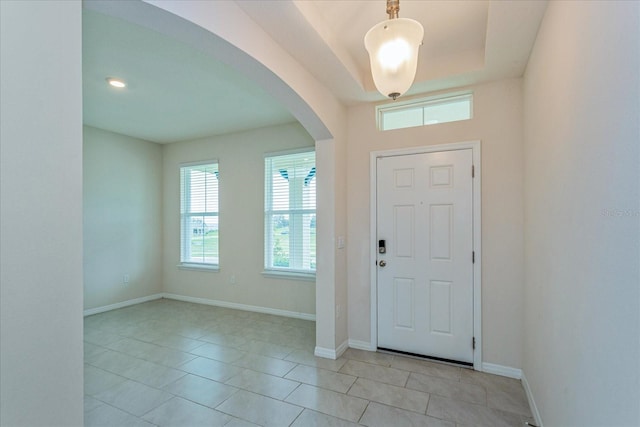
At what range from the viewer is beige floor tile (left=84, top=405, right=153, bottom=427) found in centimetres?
203

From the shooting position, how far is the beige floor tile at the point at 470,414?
2.03 metres

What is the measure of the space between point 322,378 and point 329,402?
1.15ft

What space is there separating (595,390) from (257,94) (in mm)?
3418

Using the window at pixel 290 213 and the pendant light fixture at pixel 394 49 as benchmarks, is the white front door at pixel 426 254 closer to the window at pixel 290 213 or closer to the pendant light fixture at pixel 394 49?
the window at pixel 290 213

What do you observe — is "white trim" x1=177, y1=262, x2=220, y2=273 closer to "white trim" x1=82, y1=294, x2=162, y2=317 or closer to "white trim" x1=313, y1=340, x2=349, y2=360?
"white trim" x1=82, y1=294, x2=162, y2=317

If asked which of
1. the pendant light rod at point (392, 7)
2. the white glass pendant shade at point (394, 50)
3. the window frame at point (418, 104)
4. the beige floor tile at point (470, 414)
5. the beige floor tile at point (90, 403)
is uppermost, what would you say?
the window frame at point (418, 104)

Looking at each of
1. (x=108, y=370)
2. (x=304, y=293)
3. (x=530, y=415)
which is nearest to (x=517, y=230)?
(x=530, y=415)

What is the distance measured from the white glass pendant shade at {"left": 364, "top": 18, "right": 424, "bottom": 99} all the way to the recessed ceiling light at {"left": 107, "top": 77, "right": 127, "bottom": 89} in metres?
2.75

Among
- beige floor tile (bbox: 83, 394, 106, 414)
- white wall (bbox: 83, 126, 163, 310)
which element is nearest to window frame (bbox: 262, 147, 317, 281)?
white wall (bbox: 83, 126, 163, 310)

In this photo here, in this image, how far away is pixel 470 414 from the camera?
6.92 feet

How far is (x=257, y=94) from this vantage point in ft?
10.9

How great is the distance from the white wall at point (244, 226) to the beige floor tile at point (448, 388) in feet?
5.96

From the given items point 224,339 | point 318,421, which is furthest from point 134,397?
point 318,421

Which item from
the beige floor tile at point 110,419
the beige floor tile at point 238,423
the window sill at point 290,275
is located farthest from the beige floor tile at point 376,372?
the beige floor tile at point 110,419
